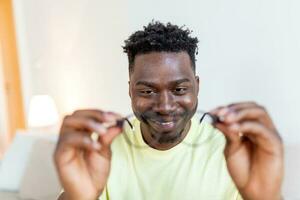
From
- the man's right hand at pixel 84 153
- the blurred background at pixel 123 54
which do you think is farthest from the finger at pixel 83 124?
the blurred background at pixel 123 54

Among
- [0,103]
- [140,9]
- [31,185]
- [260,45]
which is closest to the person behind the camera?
[260,45]

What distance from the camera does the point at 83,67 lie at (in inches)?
83.4

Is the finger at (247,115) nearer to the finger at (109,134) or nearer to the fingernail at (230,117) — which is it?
the fingernail at (230,117)

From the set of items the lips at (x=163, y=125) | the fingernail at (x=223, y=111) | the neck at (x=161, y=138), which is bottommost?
the neck at (x=161, y=138)

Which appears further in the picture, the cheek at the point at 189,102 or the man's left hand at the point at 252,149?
the cheek at the point at 189,102

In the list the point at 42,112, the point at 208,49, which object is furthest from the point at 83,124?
the point at 42,112

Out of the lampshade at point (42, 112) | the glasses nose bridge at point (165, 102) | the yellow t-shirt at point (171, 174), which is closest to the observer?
the glasses nose bridge at point (165, 102)

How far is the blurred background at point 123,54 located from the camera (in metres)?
1.34

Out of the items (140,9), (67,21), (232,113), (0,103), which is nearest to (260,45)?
(140,9)

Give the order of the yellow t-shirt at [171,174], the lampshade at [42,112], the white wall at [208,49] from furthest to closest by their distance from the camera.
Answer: the lampshade at [42,112] < the white wall at [208,49] < the yellow t-shirt at [171,174]

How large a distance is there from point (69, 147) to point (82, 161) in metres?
0.06

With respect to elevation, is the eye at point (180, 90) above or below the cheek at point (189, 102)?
above

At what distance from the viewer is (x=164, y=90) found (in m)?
0.78

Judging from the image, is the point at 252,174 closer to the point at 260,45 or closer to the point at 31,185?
the point at 260,45
